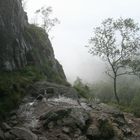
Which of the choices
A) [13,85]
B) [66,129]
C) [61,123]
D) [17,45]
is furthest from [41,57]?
[66,129]

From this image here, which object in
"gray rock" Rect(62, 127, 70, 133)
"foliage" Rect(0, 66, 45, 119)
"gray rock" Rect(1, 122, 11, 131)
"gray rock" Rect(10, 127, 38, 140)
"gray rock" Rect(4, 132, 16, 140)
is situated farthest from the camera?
"foliage" Rect(0, 66, 45, 119)

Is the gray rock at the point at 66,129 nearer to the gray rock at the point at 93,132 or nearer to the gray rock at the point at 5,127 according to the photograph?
the gray rock at the point at 93,132

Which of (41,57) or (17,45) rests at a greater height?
(17,45)

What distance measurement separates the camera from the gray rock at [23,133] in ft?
62.6

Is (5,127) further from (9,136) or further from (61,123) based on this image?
(61,123)

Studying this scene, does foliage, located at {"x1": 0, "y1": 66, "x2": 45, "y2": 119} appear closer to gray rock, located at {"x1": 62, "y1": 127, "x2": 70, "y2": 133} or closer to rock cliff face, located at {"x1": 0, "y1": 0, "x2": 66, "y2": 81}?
rock cliff face, located at {"x1": 0, "y1": 0, "x2": 66, "y2": 81}

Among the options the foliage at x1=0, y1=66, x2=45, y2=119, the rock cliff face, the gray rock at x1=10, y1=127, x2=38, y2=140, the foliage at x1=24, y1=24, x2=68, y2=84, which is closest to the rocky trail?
the gray rock at x1=10, y1=127, x2=38, y2=140

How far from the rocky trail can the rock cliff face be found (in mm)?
4819

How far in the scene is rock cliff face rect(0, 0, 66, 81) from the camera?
1165 inches

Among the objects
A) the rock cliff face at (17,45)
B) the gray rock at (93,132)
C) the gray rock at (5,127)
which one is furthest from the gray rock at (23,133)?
A: the rock cliff face at (17,45)

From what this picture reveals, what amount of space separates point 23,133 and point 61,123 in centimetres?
313

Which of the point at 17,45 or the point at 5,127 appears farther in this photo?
the point at 17,45

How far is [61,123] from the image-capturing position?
71.2ft

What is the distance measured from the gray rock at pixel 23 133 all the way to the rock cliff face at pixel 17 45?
9417mm
